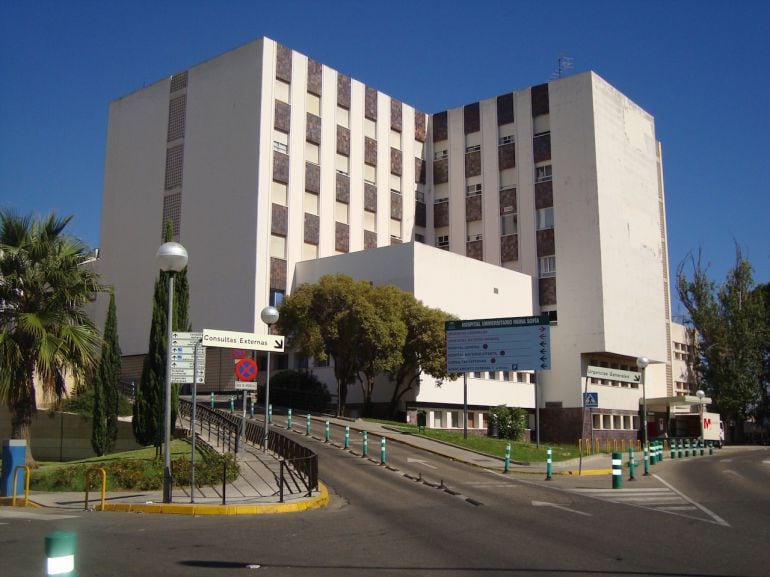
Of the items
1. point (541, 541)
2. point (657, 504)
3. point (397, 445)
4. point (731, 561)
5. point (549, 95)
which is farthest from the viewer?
point (549, 95)

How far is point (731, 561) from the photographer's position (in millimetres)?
10242

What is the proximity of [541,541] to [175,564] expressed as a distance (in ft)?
16.9

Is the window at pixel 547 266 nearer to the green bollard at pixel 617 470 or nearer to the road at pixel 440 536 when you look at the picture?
the green bollard at pixel 617 470

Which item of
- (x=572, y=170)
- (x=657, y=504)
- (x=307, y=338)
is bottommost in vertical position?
(x=657, y=504)

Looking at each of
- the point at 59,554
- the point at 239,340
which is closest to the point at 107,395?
the point at 239,340

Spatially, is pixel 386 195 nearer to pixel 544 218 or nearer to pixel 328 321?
pixel 544 218

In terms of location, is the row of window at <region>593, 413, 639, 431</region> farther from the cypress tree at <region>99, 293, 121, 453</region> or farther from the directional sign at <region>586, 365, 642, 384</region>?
the cypress tree at <region>99, 293, 121, 453</region>

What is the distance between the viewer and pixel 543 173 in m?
57.8

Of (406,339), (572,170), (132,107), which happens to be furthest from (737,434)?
(132,107)

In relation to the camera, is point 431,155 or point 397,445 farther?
point 431,155

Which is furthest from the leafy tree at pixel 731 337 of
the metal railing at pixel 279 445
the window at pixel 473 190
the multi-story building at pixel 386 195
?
the metal railing at pixel 279 445

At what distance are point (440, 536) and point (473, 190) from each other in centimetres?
4998

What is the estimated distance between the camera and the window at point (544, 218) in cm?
5697

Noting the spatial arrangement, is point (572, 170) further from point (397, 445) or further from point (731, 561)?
point (731, 561)
